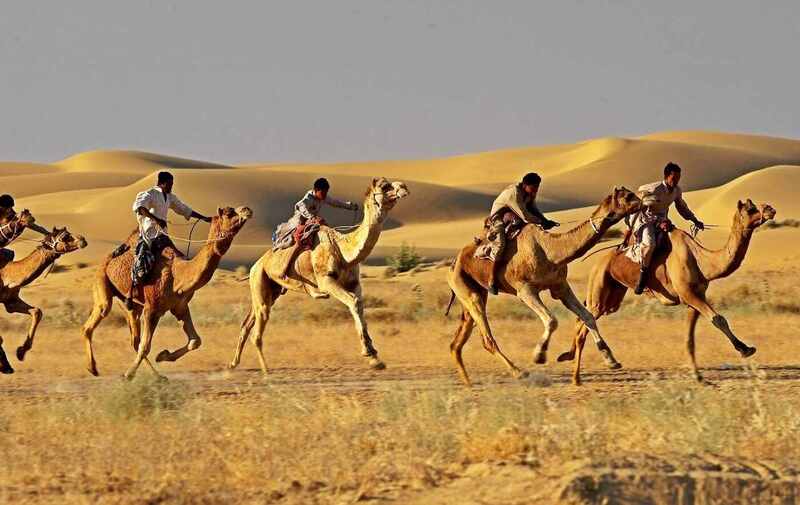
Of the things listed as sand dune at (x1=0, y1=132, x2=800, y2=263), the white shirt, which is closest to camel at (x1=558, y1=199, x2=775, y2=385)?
the white shirt

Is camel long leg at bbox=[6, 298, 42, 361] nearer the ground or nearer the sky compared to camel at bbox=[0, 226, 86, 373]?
nearer the ground

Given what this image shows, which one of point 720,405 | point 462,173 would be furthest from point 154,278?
point 462,173

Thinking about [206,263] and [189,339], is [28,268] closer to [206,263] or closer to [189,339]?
[189,339]

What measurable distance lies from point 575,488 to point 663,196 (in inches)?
333

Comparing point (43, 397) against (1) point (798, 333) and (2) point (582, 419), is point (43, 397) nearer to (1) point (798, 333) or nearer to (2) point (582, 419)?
(2) point (582, 419)

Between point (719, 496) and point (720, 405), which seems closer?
point (719, 496)

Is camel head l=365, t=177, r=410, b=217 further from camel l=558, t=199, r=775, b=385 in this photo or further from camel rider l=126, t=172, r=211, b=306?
camel l=558, t=199, r=775, b=385

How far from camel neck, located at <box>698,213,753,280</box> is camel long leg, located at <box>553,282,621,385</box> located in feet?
4.74

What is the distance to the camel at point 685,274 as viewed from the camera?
1522 centimetres

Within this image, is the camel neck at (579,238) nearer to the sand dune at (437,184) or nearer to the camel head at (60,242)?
the camel head at (60,242)

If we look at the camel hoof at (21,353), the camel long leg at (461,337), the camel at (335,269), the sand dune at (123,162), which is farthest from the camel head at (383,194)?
the sand dune at (123,162)

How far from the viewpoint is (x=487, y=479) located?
8555 millimetres

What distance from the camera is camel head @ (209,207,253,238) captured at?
1534 centimetres

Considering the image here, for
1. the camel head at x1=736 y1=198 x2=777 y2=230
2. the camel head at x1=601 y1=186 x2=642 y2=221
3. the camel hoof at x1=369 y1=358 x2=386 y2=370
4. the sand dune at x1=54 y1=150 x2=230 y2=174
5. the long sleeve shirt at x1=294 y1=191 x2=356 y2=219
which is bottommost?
the sand dune at x1=54 y1=150 x2=230 y2=174
